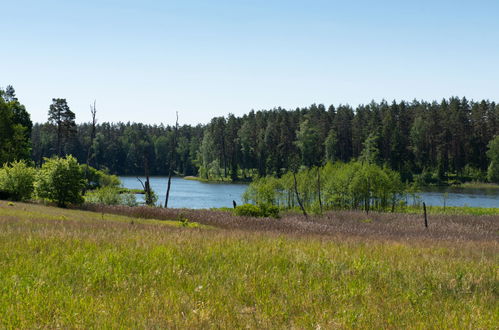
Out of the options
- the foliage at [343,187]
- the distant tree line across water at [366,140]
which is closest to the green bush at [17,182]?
the foliage at [343,187]

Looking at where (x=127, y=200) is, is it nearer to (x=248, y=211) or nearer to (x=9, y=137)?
(x=248, y=211)

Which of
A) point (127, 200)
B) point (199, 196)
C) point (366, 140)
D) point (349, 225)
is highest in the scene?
point (366, 140)

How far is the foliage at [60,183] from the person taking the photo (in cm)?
3797

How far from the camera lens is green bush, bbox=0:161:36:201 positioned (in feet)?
134

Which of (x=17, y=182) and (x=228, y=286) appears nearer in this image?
(x=228, y=286)

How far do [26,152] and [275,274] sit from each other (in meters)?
70.8

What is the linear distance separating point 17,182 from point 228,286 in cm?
4023

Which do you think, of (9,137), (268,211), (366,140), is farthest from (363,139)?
(268,211)

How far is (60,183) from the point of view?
125ft

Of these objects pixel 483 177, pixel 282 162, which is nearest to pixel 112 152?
pixel 282 162

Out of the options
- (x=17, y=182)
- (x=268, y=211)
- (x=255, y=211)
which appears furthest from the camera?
(x=17, y=182)

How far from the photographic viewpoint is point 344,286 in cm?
717

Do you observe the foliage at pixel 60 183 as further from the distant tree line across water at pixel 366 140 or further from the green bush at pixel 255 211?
the distant tree line across water at pixel 366 140

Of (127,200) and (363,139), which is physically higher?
(363,139)
